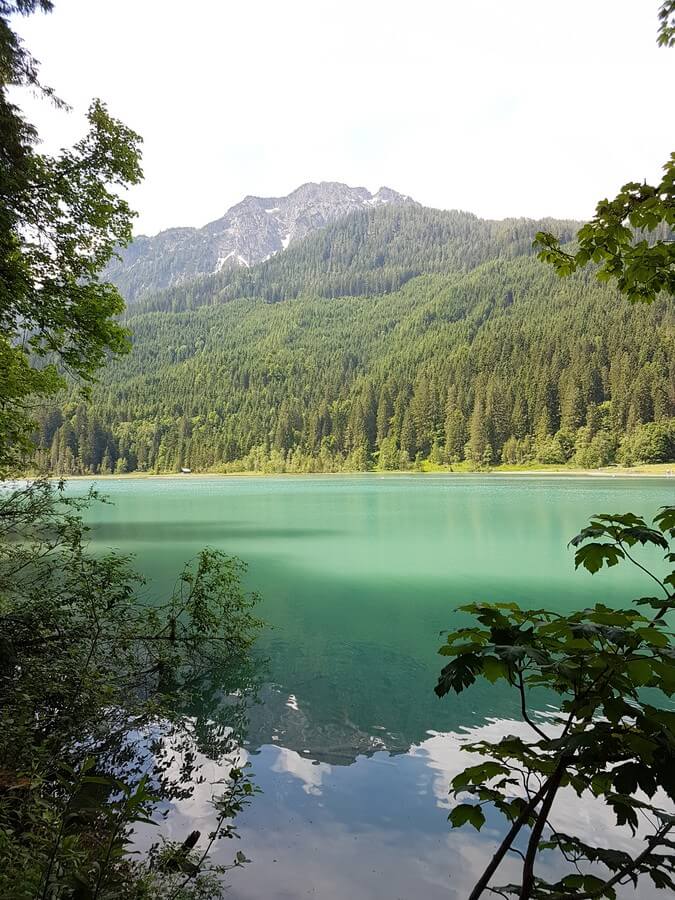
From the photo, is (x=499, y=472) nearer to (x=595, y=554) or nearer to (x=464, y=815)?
(x=595, y=554)

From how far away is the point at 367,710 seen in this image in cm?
732

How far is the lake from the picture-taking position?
14.1 ft

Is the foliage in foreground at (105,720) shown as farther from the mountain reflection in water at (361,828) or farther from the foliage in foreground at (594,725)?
the foliage in foreground at (594,725)

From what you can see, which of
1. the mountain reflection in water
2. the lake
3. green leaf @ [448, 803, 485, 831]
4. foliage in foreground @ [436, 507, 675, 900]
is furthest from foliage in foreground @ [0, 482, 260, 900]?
foliage in foreground @ [436, 507, 675, 900]

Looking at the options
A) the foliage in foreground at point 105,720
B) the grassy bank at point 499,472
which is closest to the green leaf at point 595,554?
the foliage in foreground at point 105,720

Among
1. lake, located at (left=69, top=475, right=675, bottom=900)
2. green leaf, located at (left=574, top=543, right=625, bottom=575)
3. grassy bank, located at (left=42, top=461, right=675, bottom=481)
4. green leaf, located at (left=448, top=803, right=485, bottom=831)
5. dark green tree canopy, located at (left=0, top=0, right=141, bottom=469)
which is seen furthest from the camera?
grassy bank, located at (left=42, top=461, right=675, bottom=481)

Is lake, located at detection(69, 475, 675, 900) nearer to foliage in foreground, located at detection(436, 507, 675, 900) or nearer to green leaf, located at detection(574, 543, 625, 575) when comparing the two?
foliage in foreground, located at detection(436, 507, 675, 900)

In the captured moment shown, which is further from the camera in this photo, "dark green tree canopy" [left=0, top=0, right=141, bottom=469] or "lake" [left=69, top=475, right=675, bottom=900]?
"dark green tree canopy" [left=0, top=0, right=141, bottom=469]

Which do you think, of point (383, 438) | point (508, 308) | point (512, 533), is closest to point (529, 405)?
point (383, 438)

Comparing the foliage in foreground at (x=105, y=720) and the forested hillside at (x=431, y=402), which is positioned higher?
the forested hillside at (x=431, y=402)

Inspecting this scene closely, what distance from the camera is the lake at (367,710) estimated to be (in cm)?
431

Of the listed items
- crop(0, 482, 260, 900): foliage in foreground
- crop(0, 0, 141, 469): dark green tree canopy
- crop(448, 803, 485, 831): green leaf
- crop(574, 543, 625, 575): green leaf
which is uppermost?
crop(0, 0, 141, 469): dark green tree canopy

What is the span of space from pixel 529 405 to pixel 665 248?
121604 millimetres

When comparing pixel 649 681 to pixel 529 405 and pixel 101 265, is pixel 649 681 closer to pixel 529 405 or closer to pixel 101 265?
pixel 101 265
